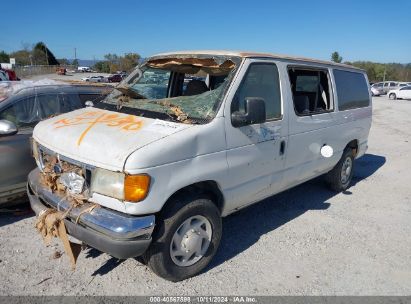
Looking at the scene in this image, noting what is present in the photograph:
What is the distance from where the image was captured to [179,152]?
2961 mm

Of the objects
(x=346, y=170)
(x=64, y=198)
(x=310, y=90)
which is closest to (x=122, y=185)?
(x=64, y=198)

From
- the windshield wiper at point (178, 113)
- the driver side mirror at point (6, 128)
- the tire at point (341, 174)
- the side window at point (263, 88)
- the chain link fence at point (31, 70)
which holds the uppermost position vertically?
the side window at point (263, 88)

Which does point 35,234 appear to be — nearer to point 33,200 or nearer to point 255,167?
point 33,200

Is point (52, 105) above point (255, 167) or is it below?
above

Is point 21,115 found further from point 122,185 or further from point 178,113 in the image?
point 122,185

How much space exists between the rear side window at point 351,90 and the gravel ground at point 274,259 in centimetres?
154

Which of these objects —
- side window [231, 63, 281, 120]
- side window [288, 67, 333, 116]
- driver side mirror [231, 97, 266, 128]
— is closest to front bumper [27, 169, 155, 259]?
driver side mirror [231, 97, 266, 128]

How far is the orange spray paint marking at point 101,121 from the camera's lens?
318 cm

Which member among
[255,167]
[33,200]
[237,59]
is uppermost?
[237,59]

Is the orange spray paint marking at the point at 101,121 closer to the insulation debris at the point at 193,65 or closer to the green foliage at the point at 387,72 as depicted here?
the insulation debris at the point at 193,65

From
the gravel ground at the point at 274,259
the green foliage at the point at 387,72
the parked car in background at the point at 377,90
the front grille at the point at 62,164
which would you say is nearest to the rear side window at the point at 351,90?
the gravel ground at the point at 274,259

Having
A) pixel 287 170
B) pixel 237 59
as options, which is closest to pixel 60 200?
pixel 237 59

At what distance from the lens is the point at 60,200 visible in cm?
314

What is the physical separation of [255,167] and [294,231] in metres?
1.24
